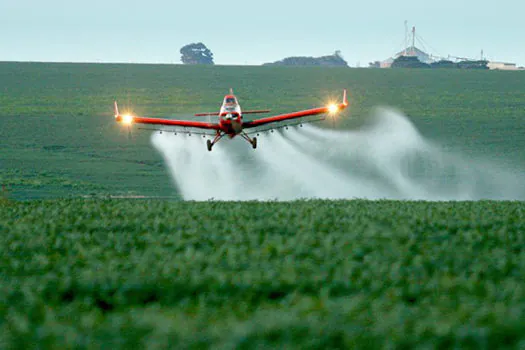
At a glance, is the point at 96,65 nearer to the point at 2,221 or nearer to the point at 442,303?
the point at 2,221

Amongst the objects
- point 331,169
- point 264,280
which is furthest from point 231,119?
point 331,169

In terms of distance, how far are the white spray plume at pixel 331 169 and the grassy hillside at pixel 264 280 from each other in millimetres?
44974

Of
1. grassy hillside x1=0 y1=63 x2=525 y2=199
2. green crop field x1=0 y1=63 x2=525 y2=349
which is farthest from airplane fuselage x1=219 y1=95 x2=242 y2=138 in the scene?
grassy hillside x1=0 y1=63 x2=525 y2=199

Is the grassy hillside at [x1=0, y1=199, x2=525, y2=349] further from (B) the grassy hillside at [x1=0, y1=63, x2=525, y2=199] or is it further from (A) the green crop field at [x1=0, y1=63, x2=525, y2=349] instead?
(B) the grassy hillside at [x1=0, y1=63, x2=525, y2=199]

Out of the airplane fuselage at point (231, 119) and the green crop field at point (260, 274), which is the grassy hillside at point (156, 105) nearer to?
the airplane fuselage at point (231, 119)

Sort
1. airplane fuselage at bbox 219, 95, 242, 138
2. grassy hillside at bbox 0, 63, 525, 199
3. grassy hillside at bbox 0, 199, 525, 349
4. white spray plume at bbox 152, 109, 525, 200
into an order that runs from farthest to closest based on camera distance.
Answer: grassy hillside at bbox 0, 63, 525, 199 → white spray plume at bbox 152, 109, 525, 200 → airplane fuselage at bbox 219, 95, 242, 138 → grassy hillside at bbox 0, 199, 525, 349

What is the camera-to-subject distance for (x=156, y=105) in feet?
456

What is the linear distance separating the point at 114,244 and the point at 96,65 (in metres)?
165

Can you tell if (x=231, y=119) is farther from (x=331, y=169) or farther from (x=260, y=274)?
(x=331, y=169)

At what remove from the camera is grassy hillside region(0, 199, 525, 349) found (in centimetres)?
1464

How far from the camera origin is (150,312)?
16812mm

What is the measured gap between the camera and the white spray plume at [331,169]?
8500 centimetres

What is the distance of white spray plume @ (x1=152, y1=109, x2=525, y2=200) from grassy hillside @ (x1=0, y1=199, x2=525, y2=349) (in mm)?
44974

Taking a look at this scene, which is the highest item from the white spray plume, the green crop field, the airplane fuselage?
the airplane fuselage
